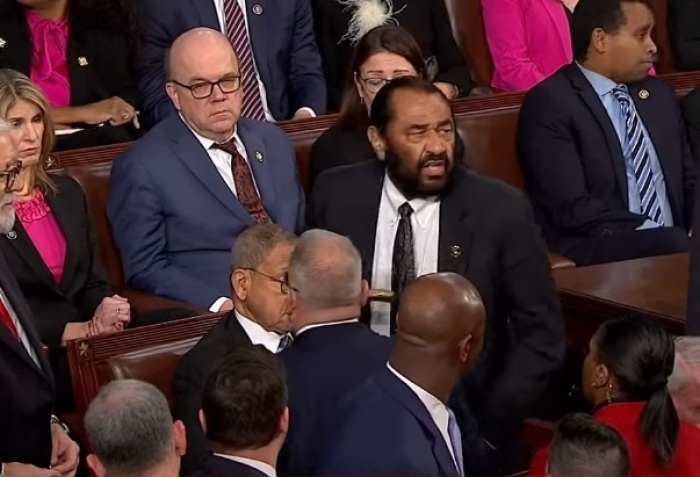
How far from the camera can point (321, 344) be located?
2.86 m

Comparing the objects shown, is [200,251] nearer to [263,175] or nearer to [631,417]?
[263,175]

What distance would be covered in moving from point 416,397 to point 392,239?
977 mm

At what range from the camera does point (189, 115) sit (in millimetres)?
4137

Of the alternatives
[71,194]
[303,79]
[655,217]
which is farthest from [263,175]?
[655,217]

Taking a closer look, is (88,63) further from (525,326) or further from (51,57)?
(525,326)

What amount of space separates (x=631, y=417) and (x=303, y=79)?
2.38 metres

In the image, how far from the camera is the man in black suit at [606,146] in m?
4.56

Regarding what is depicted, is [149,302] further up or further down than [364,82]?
further down

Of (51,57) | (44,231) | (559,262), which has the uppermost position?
(51,57)

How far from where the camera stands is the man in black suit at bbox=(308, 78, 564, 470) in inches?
137

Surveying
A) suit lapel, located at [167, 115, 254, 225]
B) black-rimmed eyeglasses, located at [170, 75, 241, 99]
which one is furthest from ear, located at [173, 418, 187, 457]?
black-rimmed eyeglasses, located at [170, 75, 241, 99]

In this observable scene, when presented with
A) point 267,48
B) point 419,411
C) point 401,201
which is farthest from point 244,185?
point 419,411

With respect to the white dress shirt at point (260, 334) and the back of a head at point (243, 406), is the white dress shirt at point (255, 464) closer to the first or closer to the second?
the back of a head at point (243, 406)

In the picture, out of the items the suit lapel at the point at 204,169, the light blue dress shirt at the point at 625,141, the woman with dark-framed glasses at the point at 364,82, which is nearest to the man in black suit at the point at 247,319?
the suit lapel at the point at 204,169
